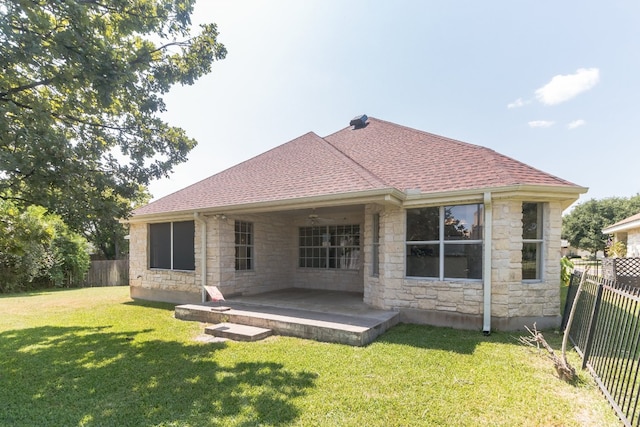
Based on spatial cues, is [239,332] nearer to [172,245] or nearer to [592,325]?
[172,245]

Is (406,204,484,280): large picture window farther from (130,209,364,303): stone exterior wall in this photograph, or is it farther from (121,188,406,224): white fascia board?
(130,209,364,303): stone exterior wall

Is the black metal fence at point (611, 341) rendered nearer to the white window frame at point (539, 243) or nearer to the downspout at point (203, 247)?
the white window frame at point (539, 243)

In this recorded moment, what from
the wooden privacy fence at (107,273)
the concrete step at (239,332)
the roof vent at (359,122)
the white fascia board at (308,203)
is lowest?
the wooden privacy fence at (107,273)

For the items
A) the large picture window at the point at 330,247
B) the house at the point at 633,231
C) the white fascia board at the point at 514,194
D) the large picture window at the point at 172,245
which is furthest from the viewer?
the house at the point at 633,231

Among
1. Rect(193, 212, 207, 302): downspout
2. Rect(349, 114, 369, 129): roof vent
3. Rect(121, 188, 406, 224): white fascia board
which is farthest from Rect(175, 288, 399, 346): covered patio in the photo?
Rect(349, 114, 369, 129): roof vent

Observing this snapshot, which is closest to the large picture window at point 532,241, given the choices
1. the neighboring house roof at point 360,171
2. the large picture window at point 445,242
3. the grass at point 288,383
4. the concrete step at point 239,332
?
the neighboring house roof at point 360,171

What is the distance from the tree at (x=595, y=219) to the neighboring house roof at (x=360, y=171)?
42.1 metres

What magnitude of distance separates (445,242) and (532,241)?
1.79m

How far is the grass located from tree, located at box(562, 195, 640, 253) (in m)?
44.0

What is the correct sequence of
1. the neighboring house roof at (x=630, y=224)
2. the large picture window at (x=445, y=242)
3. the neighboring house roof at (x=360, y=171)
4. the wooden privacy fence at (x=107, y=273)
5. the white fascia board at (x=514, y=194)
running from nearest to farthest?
the white fascia board at (x=514, y=194)
the large picture window at (x=445, y=242)
the neighboring house roof at (x=360, y=171)
the neighboring house roof at (x=630, y=224)
the wooden privacy fence at (x=107, y=273)

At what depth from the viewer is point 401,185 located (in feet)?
24.7

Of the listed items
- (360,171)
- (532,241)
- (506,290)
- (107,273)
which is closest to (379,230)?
(360,171)

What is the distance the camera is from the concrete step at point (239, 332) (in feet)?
20.6

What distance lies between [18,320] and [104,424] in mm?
8059
